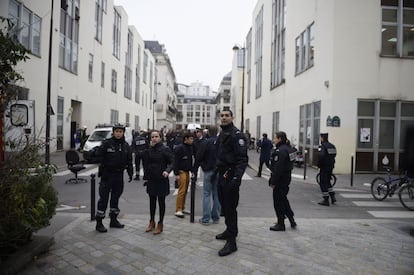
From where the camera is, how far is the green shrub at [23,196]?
3.57 m

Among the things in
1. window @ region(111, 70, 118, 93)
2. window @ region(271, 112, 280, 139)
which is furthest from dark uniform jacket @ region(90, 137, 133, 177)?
window @ region(111, 70, 118, 93)

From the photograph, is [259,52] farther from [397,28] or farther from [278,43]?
[397,28]

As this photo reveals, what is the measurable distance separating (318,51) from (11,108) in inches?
578

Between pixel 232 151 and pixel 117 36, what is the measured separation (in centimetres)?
3570

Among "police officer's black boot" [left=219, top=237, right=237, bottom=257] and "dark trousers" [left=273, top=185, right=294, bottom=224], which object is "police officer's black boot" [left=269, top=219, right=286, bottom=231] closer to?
"dark trousers" [left=273, top=185, right=294, bottom=224]

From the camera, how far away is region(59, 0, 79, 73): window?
22.2 m

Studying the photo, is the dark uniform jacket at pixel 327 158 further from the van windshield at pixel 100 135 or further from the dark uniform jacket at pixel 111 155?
the van windshield at pixel 100 135

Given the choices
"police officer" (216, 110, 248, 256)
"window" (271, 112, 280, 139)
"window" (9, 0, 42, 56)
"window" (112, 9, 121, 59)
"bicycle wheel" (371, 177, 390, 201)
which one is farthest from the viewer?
"window" (112, 9, 121, 59)

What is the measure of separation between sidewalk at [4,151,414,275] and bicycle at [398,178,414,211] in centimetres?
219

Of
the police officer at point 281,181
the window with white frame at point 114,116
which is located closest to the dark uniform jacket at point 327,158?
the police officer at point 281,181

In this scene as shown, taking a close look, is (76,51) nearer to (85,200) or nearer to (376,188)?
(85,200)

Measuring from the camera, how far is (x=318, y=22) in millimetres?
15953

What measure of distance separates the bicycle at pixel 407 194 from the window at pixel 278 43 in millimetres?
14983

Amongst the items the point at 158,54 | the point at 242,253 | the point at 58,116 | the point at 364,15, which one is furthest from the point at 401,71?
the point at 158,54
